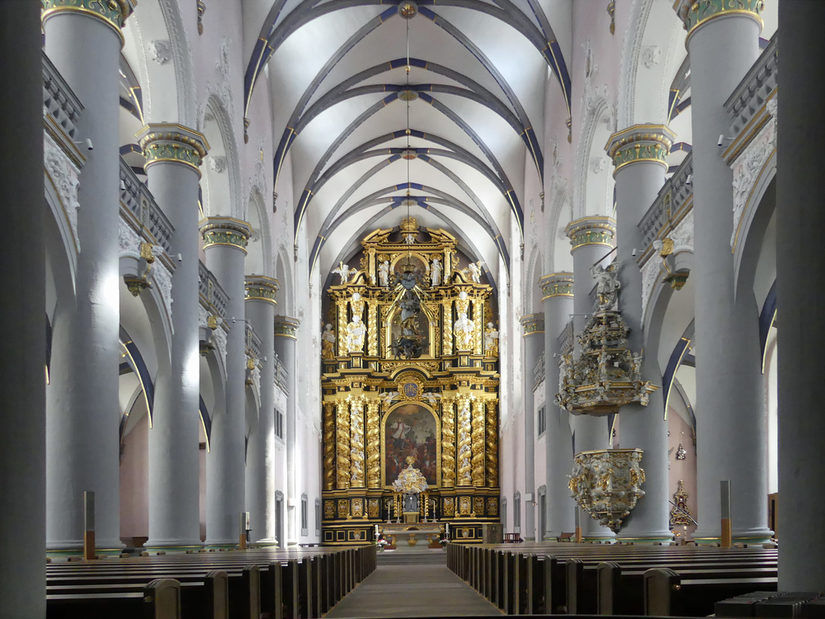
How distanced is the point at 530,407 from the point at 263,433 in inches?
317

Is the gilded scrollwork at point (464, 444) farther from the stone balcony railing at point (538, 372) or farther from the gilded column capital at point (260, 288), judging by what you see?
the gilded column capital at point (260, 288)

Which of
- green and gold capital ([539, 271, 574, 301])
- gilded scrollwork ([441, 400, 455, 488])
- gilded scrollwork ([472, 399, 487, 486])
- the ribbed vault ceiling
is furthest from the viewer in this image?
gilded scrollwork ([441, 400, 455, 488])

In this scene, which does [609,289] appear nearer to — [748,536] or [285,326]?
[748,536]

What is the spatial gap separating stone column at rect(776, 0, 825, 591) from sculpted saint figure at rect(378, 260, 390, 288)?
33412mm

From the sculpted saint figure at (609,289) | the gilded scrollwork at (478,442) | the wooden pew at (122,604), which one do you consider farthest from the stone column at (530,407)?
the wooden pew at (122,604)

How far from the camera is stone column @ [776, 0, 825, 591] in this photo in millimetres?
4301

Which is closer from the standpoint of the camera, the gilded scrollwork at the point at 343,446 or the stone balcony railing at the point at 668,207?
the stone balcony railing at the point at 668,207

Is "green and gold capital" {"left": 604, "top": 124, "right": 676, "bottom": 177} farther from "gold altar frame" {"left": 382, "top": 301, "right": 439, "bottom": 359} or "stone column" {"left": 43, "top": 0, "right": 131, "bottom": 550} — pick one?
"gold altar frame" {"left": 382, "top": 301, "right": 439, "bottom": 359}

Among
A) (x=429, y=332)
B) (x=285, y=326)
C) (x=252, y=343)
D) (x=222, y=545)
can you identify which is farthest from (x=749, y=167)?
(x=429, y=332)

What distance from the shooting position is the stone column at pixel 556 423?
22.2 m

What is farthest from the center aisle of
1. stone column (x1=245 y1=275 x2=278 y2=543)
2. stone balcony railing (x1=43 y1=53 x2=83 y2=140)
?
stone balcony railing (x1=43 y1=53 x2=83 y2=140)

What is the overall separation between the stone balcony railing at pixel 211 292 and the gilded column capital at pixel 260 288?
4.04 metres

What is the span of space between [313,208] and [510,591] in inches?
961

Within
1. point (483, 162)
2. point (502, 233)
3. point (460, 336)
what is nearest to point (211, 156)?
point (483, 162)
